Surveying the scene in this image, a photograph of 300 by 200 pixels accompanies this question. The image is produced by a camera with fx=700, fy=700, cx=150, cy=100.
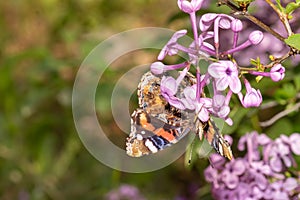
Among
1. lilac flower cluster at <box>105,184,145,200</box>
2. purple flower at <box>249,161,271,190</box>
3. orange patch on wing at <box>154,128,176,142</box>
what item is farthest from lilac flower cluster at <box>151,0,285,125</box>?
lilac flower cluster at <box>105,184,145,200</box>

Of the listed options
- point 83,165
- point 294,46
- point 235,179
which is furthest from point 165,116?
point 83,165

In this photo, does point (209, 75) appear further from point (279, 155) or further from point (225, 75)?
point (279, 155)

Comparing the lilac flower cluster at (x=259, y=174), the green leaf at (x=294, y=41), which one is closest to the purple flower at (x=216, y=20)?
the green leaf at (x=294, y=41)

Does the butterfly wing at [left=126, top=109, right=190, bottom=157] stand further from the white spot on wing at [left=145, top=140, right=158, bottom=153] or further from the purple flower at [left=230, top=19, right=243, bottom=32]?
the purple flower at [left=230, top=19, right=243, bottom=32]

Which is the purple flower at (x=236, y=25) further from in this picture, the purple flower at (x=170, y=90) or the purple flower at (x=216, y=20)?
the purple flower at (x=170, y=90)

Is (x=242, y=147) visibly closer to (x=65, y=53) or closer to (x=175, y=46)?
(x=175, y=46)

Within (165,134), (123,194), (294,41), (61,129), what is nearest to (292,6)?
(294,41)
